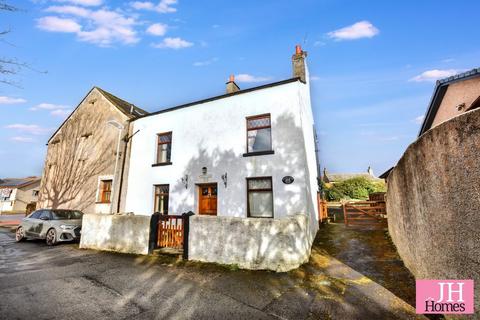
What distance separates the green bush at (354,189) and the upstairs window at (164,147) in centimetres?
2379

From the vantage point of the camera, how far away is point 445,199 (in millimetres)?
3381

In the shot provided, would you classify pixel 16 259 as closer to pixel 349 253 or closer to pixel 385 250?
pixel 349 253

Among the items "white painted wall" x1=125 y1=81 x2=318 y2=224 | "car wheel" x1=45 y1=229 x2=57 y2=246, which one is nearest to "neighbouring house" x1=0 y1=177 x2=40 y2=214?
"car wheel" x1=45 y1=229 x2=57 y2=246

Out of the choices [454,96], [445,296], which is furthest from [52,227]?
[454,96]

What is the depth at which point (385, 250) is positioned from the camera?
24.3ft

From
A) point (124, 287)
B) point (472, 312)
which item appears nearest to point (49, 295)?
point (124, 287)

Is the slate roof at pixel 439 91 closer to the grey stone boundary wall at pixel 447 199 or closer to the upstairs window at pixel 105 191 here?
the grey stone boundary wall at pixel 447 199

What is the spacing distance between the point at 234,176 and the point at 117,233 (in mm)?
5180

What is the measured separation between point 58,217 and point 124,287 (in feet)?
27.8

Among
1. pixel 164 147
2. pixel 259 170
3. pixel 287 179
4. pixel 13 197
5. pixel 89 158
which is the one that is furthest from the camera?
pixel 13 197

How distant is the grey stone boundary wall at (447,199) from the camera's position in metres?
2.79

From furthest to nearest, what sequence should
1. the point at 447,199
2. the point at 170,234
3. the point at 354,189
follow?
1. the point at 354,189
2. the point at 170,234
3. the point at 447,199

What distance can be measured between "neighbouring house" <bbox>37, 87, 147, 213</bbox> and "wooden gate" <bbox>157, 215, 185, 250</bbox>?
5907 millimetres

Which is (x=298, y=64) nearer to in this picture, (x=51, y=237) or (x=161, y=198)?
(x=161, y=198)
